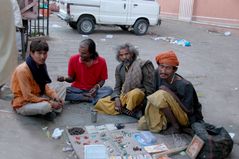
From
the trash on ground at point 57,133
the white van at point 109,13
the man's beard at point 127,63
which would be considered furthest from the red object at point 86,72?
the white van at point 109,13

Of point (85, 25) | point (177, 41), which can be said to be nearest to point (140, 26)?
point (177, 41)

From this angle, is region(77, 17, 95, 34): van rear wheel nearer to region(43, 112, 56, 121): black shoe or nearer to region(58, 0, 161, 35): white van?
region(58, 0, 161, 35): white van

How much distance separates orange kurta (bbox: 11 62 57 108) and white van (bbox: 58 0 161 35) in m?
8.07

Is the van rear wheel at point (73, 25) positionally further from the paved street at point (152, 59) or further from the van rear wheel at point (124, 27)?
the van rear wheel at point (124, 27)

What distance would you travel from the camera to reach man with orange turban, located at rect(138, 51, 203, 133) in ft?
13.5

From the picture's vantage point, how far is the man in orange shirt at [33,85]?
4.38m

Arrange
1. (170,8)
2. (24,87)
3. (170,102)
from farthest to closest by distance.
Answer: (170,8)
(24,87)
(170,102)

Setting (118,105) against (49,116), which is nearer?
(49,116)

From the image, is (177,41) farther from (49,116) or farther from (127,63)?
(49,116)

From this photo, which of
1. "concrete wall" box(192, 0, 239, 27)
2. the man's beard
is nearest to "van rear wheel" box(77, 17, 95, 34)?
"concrete wall" box(192, 0, 239, 27)

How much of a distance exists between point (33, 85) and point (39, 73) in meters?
0.20

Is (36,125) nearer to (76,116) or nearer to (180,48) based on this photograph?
(76,116)

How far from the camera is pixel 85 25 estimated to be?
41.7 ft

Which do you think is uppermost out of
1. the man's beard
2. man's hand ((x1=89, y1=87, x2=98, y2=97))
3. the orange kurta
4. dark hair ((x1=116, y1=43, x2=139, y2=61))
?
dark hair ((x1=116, y1=43, x2=139, y2=61))
